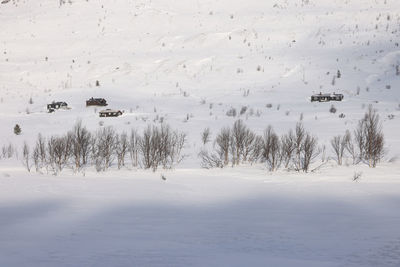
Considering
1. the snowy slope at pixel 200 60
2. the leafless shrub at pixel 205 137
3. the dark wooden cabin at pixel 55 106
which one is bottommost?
Result: the leafless shrub at pixel 205 137

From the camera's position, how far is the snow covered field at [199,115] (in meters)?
9.46

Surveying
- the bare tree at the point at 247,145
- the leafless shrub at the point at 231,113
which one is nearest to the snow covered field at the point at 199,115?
the leafless shrub at the point at 231,113

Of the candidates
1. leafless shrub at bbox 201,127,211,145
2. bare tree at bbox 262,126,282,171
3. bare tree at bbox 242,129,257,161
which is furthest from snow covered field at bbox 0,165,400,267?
leafless shrub at bbox 201,127,211,145

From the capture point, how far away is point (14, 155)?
27.9m

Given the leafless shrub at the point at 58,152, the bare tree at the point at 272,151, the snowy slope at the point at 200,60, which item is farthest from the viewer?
the snowy slope at the point at 200,60

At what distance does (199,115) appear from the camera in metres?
35.9

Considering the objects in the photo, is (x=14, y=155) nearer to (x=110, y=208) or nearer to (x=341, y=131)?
(x=110, y=208)

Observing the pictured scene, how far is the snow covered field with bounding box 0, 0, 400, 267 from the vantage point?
31.0 ft

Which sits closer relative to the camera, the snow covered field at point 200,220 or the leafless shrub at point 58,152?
the snow covered field at point 200,220

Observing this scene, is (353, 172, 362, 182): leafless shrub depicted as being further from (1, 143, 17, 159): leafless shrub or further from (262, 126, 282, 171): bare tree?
(1, 143, 17, 159): leafless shrub

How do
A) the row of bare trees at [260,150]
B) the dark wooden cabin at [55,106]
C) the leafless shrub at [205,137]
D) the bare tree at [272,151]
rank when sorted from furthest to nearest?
the dark wooden cabin at [55,106] → the leafless shrub at [205,137] → the row of bare trees at [260,150] → the bare tree at [272,151]

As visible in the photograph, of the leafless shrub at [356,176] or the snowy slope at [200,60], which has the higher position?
the snowy slope at [200,60]

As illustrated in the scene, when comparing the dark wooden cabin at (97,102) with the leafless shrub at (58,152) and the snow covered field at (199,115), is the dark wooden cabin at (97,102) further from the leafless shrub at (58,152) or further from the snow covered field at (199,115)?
the leafless shrub at (58,152)

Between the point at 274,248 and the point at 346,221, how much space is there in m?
3.40
